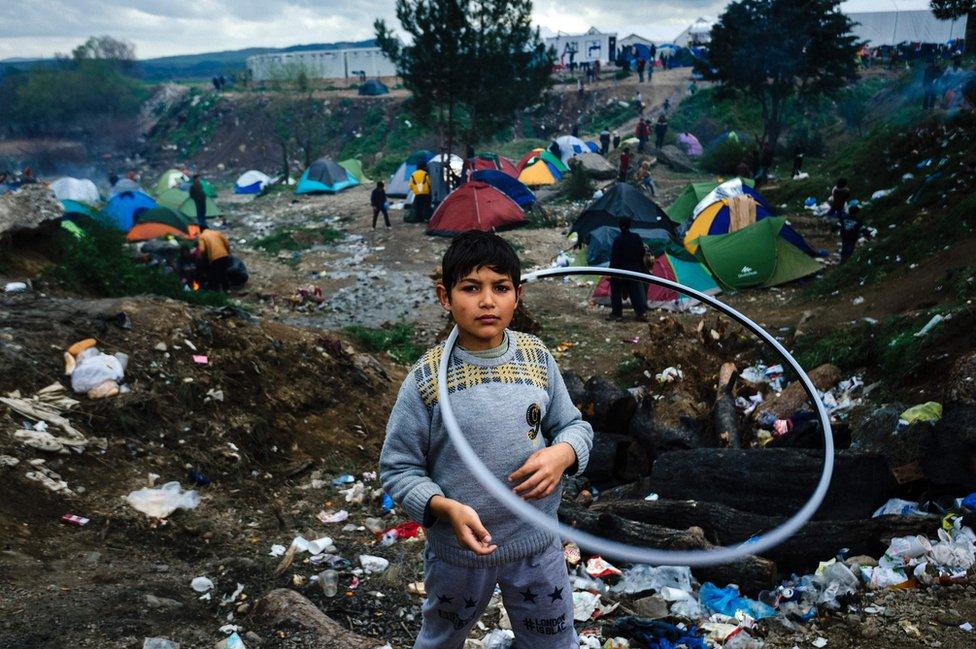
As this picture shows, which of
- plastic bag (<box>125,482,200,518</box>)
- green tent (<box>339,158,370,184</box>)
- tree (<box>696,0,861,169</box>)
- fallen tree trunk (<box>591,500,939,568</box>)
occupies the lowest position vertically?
plastic bag (<box>125,482,200,518</box>)

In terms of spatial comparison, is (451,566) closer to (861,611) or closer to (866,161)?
(861,611)

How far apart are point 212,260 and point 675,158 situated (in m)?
20.1

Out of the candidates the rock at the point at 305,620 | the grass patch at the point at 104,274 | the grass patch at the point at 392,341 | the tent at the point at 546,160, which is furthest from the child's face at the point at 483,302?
the tent at the point at 546,160

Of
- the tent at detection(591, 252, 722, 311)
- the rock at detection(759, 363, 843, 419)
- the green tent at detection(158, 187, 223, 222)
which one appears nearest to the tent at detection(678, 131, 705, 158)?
the green tent at detection(158, 187, 223, 222)

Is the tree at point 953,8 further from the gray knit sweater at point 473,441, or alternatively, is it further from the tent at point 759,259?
the gray knit sweater at point 473,441

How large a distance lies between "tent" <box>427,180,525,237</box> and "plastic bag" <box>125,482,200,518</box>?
12.9m

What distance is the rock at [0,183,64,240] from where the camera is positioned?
8211 mm

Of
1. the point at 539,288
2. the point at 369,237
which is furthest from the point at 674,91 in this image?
the point at 539,288

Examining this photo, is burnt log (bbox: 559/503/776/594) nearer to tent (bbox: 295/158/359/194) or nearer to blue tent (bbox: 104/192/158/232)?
blue tent (bbox: 104/192/158/232)

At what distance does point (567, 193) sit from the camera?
22.3 meters

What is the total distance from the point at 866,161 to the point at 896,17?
32.5 m

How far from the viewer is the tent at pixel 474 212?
17.4m

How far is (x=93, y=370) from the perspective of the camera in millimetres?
5297

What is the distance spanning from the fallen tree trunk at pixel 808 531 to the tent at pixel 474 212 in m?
13.6
